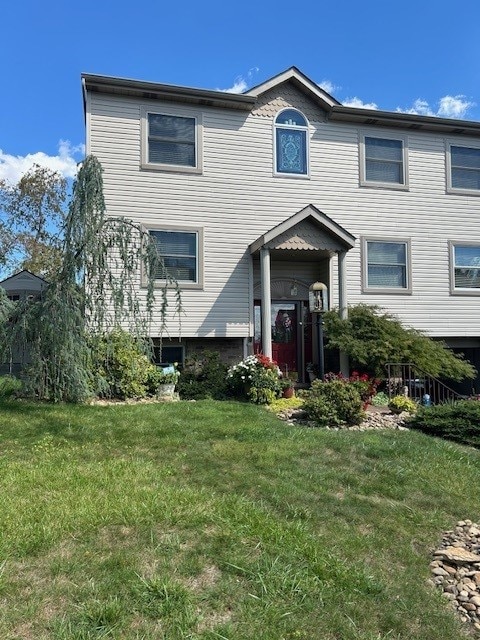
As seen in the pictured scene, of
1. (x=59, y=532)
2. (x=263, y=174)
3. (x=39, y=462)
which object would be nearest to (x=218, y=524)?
(x=59, y=532)

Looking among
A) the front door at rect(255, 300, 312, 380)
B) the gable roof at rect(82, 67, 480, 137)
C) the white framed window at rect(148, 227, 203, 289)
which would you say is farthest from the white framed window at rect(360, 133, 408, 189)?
the white framed window at rect(148, 227, 203, 289)

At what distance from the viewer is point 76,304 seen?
7602 mm

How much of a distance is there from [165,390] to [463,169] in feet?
33.8

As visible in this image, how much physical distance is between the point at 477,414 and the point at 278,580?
555 centimetres

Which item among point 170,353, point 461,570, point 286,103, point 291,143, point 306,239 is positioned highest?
point 286,103

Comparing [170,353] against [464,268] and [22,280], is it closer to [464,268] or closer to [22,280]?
[22,280]

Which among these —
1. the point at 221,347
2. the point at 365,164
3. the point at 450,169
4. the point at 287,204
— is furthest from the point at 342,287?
the point at 450,169

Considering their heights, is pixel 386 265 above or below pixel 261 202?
below

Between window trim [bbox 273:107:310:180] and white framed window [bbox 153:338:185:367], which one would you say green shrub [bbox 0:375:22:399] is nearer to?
white framed window [bbox 153:338:185:367]

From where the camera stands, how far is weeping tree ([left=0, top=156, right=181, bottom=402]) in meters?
7.36

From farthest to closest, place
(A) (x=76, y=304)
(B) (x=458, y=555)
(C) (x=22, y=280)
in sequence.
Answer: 1. (C) (x=22, y=280)
2. (A) (x=76, y=304)
3. (B) (x=458, y=555)

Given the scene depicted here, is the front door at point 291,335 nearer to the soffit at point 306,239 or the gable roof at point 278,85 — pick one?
the soffit at point 306,239

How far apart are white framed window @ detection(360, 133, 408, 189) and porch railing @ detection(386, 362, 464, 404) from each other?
502 cm

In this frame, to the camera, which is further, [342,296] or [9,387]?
[342,296]
